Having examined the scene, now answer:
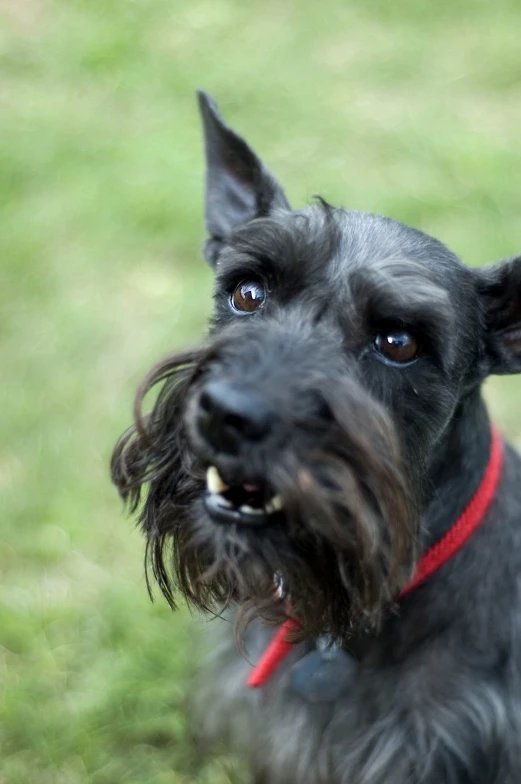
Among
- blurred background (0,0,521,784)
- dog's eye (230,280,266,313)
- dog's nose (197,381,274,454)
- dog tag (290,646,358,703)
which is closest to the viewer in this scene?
dog's nose (197,381,274,454)

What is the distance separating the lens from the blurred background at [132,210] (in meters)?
3.17

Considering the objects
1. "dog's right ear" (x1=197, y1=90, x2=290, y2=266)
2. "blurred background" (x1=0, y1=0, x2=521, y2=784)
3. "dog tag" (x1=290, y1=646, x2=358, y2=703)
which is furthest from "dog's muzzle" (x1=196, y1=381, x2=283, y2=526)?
"blurred background" (x1=0, y1=0, x2=521, y2=784)

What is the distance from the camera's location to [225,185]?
A: 2.73 metres

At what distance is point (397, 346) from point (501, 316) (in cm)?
50

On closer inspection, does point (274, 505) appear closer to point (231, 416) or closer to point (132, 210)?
point (231, 416)

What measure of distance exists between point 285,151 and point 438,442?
14.5ft

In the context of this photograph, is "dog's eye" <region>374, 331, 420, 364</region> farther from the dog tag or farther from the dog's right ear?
the dog tag

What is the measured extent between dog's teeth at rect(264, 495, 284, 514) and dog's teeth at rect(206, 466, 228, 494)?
0.39ft

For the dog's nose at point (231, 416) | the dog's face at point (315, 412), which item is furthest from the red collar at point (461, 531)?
the dog's nose at point (231, 416)

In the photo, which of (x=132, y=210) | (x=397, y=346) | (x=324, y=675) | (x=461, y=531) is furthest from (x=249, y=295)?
(x=132, y=210)

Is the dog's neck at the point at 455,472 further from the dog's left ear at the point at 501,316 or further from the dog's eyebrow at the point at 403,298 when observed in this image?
the dog's eyebrow at the point at 403,298

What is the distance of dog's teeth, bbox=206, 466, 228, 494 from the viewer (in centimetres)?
176

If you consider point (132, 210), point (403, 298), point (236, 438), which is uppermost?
point (132, 210)

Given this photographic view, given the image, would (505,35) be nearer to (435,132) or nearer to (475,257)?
(435,132)
